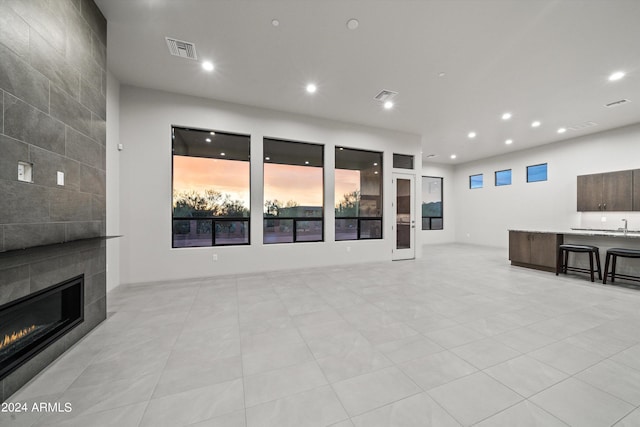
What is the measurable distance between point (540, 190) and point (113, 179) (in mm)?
11160

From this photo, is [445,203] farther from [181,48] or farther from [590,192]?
[181,48]

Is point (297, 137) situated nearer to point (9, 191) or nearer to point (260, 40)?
point (260, 40)

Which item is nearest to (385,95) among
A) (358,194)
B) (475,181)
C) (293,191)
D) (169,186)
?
(358,194)

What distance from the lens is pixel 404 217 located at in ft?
21.1

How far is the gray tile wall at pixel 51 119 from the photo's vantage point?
164cm

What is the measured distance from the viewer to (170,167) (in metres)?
4.28

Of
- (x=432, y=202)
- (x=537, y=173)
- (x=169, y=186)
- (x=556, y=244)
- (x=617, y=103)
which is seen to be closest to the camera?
(x=169, y=186)

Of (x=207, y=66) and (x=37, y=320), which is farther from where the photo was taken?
(x=207, y=66)

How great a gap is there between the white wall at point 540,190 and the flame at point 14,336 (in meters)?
10.6

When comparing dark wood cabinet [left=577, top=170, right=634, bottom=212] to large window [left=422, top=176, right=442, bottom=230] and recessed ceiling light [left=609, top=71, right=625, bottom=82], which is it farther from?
large window [left=422, top=176, right=442, bottom=230]

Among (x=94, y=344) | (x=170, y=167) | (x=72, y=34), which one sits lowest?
(x=94, y=344)

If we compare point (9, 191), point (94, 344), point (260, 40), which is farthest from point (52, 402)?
point (260, 40)

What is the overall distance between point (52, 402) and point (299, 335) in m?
1.77

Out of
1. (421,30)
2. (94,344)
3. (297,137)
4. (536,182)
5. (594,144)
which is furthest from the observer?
(536,182)
